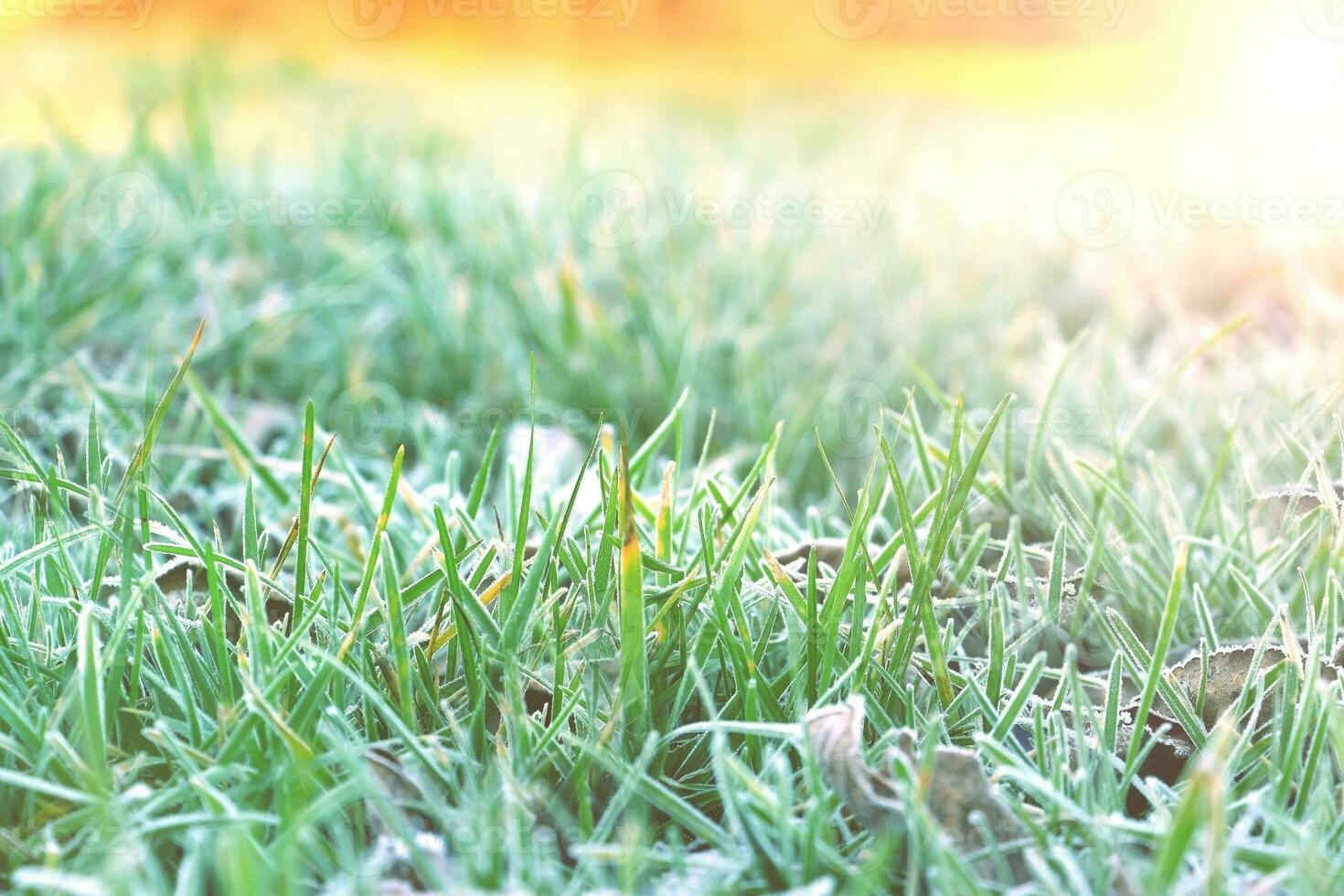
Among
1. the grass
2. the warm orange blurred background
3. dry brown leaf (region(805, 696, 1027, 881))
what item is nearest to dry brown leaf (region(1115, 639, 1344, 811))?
the grass

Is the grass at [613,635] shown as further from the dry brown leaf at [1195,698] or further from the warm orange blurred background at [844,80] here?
the warm orange blurred background at [844,80]

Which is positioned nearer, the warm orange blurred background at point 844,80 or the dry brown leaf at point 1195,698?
the dry brown leaf at point 1195,698

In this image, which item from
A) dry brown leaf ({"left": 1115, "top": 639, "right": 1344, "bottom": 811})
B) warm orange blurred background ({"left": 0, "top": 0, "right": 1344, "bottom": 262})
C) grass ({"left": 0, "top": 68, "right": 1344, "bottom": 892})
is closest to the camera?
grass ({"left": 0, "top": 68, "right": 1344, "bottom": 892})

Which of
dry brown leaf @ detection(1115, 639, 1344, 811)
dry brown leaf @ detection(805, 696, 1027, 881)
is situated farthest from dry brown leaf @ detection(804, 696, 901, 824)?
dry brown leaf @ detection(1115, 639, 1344, 811)

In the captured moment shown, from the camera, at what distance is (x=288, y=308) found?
179 centimetres

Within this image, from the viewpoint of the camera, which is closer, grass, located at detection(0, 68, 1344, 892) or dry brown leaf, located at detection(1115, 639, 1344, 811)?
grass, located at detection(0, 68, 1344, 892)

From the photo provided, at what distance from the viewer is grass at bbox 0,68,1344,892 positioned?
68 centimetres

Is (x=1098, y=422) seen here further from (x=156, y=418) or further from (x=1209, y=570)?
(x=156, y=418)

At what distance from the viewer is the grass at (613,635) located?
680 millimetres

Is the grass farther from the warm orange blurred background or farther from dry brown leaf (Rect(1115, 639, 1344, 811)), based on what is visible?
the warm orange blurred background

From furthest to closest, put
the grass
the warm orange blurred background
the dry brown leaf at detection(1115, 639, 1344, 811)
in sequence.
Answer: the warm orange blurred background < the dry brown leaf at detection(1115, 639, 1344, 811) < the grass

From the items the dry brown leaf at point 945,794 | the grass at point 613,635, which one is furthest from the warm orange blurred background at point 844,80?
the dry brown leaf at point 945,794

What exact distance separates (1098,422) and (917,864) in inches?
39.7

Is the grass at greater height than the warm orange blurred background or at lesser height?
lesser
